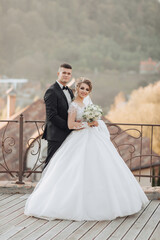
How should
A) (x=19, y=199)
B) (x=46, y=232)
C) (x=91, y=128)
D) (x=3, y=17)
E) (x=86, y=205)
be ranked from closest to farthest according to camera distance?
(x=46, y=232) → (x=86, y=205) → (x=91, y=128) → (x=19, y=199) → (x=3, y=17)

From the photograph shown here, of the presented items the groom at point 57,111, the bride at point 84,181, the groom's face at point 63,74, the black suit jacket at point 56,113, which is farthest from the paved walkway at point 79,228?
the groom's face at point 63,74

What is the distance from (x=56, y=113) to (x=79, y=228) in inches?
51.2

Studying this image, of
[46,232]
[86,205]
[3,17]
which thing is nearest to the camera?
[46,232]

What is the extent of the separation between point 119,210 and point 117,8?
43.2 meters

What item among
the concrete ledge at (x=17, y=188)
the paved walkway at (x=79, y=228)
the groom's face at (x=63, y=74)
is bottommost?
the paved walkway at (x=79, y=228)

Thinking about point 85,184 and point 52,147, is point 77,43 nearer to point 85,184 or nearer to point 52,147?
point 52,147

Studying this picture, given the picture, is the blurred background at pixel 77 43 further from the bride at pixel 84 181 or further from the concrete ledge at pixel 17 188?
the bride at pixel 84 181

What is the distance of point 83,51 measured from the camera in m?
42.9

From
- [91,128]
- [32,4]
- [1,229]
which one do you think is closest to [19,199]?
[1,229]

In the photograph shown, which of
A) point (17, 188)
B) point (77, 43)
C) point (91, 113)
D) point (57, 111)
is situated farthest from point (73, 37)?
point (91, 113)

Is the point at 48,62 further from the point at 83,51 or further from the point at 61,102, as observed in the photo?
the point at 61,102

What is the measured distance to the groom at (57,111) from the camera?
13.1 feet

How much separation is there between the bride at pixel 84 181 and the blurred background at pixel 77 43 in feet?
124

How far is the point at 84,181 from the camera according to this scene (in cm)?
364
